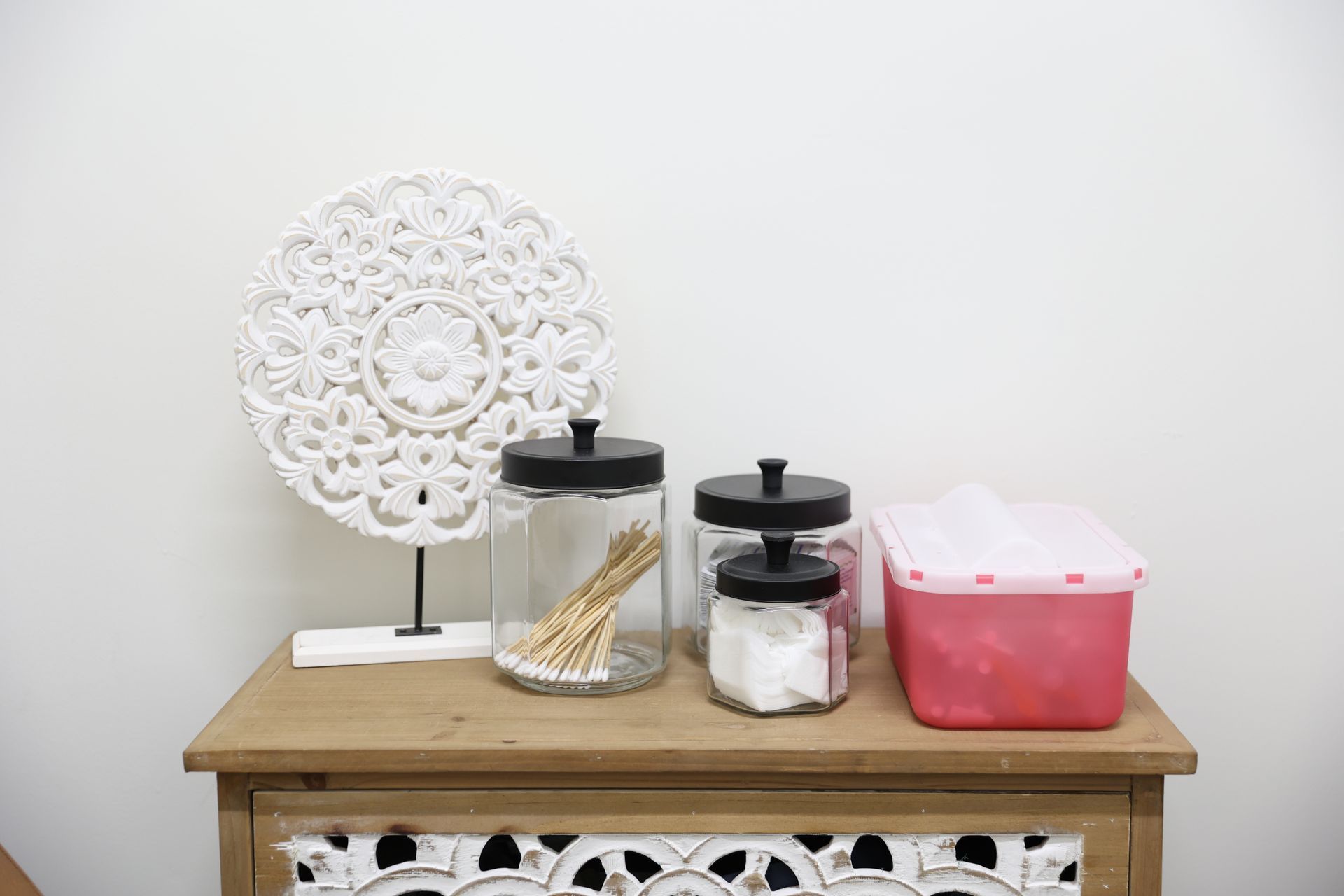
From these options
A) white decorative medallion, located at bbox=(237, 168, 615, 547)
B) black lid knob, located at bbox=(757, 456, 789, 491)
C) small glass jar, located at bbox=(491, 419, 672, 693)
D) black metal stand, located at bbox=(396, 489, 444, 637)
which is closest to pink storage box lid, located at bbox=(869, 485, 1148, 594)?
black lid knob, located at bbox=(757, 456, 789, 491)

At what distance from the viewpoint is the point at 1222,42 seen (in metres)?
1.04

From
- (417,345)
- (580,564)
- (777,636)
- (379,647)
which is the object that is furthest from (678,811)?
(417,345)

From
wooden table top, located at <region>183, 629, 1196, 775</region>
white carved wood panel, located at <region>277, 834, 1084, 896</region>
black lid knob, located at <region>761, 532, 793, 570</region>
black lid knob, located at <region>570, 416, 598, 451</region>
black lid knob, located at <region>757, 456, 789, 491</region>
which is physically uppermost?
black lid knob, located at <region>570, 416, 598, 451</region>

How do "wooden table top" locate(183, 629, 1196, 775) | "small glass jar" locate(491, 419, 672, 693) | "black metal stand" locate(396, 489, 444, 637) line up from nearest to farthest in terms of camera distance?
"wooden table top" locate(183, 629, 1196, 775) → "small glass jar" locate(491, 419, 672, 693) → "black metal stand" locate(396, 489, 444, 637)

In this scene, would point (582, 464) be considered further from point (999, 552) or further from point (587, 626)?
point (999, 552)

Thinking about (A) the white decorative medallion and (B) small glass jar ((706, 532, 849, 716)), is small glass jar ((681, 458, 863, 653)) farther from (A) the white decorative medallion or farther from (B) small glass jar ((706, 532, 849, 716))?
(A) the white decorative medallion

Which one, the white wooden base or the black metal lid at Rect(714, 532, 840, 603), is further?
the white wooden base

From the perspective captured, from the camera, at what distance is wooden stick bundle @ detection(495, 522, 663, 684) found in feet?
2.89

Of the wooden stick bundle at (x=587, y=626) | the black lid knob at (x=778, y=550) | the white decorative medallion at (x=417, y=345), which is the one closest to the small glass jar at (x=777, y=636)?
the black lid knob at (x=778, y=550)

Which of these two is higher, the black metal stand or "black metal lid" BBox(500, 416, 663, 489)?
"black metal lid" BBox(500, 416, 663, 489)

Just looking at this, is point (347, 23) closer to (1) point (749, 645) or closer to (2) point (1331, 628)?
(1) point (749, 645)

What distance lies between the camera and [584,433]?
874mm

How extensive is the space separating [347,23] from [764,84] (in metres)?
0.47

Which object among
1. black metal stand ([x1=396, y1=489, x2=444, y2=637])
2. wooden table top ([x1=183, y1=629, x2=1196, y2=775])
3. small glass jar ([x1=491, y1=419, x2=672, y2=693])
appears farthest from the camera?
black metal stand ([x1=396, y1=489, x2=444, y2=637])
